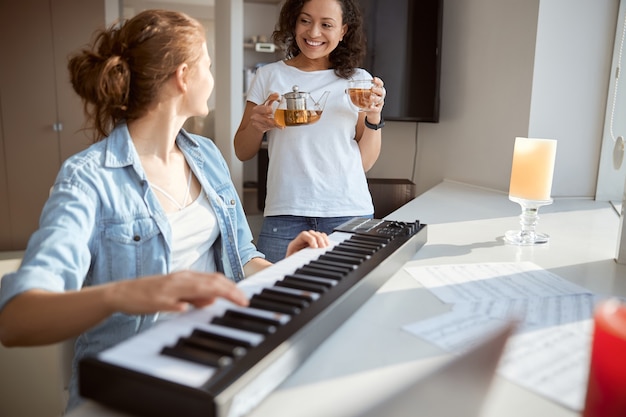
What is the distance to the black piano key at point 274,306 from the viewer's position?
794 millimetres

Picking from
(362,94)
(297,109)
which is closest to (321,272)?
(297,109)

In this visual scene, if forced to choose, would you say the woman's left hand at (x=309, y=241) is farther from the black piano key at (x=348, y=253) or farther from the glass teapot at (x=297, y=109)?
the glass teapot at (x=297, y=109)

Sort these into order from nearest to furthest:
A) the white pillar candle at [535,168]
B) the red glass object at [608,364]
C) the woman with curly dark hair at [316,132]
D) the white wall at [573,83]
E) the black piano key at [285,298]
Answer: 1. the red glass object at [608,364]
2. the black piano key at [285,298]
3. the white pillar candle at [535,168]
4. the woman with curly dark hair at [316,132]
5. the white wall at [573,83]

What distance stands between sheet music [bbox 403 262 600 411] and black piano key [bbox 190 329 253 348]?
35 cm

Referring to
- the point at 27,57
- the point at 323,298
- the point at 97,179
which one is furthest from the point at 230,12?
the point at 323,298

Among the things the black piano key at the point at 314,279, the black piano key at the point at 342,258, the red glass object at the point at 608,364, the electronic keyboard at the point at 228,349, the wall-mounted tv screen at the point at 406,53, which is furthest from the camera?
the wall-mounted tv screen at the point at 406,53

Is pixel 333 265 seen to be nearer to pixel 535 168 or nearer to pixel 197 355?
pixel 197 355

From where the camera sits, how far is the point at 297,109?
5.88 ft

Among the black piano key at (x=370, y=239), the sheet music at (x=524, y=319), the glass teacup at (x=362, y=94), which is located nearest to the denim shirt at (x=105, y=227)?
the black piano key at (x=370, y=239)

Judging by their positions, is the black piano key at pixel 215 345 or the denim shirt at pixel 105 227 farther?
the denim shirt at pixel 105 227

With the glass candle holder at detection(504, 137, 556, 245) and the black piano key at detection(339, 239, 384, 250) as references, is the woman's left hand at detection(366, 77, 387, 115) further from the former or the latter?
the black piano key at detection(339, 239, 384, 250)

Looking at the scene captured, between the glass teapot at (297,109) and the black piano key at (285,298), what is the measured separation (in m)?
1.02

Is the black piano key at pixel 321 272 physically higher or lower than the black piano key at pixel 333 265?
higher

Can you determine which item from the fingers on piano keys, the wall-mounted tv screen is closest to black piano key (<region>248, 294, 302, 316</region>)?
the fingers on piano keys
